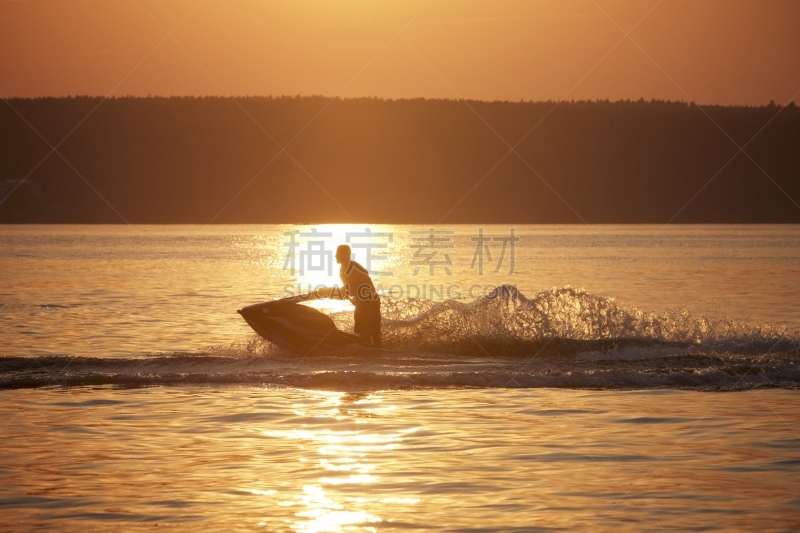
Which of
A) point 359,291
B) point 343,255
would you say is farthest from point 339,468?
point 343,255

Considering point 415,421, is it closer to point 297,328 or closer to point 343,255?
point 343,255

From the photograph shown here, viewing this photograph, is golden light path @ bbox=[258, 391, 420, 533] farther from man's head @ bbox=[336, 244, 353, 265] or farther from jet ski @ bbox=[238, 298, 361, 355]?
jet ski @ bbox=[238, 298, 361, 355]

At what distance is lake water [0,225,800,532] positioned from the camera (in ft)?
32.0

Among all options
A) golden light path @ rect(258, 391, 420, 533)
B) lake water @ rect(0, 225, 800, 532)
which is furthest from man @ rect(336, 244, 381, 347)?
golden light path @ rect(258, 391, 420, 533)

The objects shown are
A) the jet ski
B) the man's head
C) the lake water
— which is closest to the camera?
the lake water

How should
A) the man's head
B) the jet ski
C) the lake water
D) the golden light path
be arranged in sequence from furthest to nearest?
the jet ski
the man's head
the lake water
the golden light path

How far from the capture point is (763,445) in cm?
1230

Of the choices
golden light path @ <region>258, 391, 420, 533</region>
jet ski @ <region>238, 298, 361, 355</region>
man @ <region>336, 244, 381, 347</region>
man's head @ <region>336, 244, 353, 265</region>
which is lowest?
golden light path @ <region>258, 391, 420, 533</region>

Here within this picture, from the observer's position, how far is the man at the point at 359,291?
63.2 ft

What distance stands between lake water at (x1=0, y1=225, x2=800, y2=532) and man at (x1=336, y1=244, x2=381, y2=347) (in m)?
0.65

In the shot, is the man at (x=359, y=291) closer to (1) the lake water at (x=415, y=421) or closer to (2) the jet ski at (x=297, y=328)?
(2) the jet ski at (x=297, y=328)

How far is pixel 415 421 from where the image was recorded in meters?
13.7

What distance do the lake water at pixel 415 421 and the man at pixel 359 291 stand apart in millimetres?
648

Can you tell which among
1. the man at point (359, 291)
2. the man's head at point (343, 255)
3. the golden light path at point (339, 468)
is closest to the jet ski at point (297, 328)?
the man at point (359, 291)
